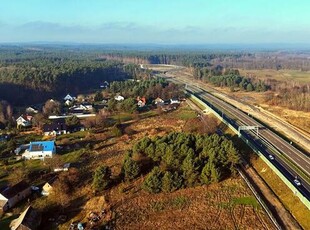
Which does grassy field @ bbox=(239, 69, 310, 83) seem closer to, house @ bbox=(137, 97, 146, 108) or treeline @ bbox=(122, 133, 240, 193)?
house @ bbox=(137, 97, 146, 108)

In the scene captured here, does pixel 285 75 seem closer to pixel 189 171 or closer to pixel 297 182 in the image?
pixel 297 182

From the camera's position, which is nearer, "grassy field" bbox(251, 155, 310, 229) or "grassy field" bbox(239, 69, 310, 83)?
"grassy field" bbox(251, 155, 310, 229)

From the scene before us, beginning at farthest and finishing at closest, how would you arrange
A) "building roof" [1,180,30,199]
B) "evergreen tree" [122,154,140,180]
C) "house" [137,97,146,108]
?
"house" [137,97,146,108], "evergreen tree" [122,154,140,180], "building roof" [1,180,30,199]

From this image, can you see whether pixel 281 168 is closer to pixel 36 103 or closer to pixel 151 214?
pixel 151 214

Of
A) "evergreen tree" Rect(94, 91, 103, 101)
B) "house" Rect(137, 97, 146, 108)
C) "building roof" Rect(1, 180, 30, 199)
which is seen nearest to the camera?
"building roof" Rect(1, 180, 30, 199)

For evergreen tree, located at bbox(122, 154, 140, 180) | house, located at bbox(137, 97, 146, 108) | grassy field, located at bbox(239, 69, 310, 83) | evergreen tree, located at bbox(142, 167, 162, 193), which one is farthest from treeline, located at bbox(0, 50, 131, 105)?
grassy field, located at bbox(239, 69, 310, 83)

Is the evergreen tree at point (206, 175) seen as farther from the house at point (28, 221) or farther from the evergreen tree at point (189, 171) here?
the house at point (28, 221)
